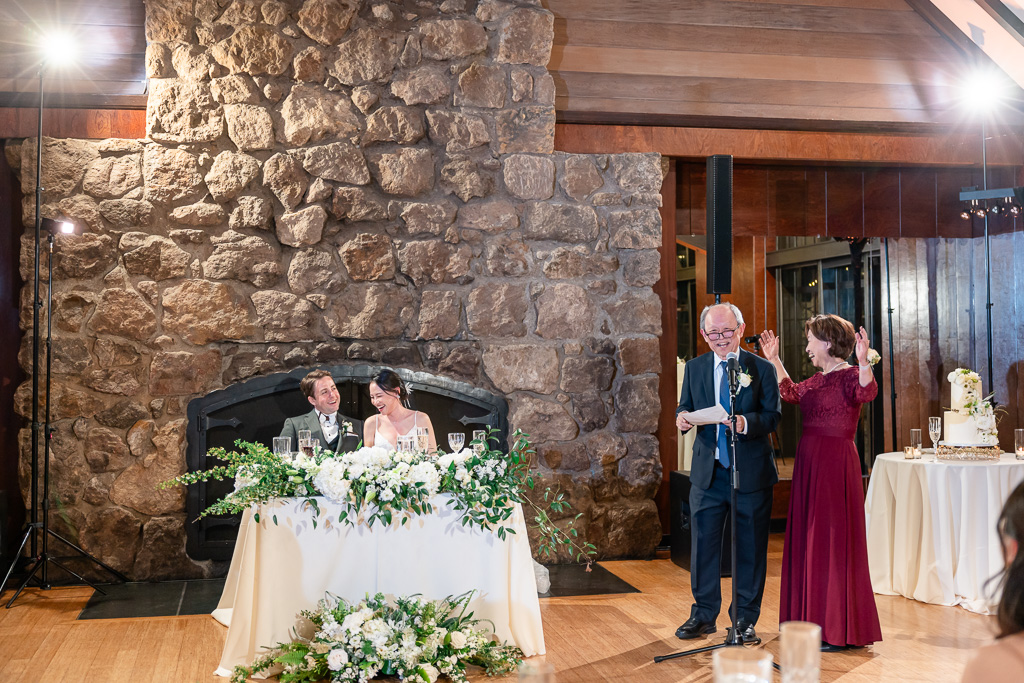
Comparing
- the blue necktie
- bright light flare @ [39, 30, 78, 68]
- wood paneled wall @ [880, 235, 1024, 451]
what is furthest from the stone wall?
wood paneled wall @ [880, 235, 1024, 451]

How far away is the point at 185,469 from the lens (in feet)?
17.9

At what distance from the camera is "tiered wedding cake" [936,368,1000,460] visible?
506cm

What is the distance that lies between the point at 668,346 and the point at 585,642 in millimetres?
2678

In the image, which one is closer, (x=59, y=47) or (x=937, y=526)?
(x=937, y=526)

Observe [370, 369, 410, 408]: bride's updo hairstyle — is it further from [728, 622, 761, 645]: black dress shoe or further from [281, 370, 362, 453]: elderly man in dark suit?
[728, 622, 761, 645]: black dress shoe

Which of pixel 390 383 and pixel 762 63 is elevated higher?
pixel 762 63

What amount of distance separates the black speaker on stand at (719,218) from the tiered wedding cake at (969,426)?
206 centimetres

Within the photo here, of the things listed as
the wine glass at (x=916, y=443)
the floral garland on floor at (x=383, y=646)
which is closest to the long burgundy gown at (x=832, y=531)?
the wine glass at (x=916, y=443)

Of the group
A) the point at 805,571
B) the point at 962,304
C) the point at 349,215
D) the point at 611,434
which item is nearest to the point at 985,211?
the point at 962,304

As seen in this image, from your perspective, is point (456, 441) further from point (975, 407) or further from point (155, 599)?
point (975, 407)

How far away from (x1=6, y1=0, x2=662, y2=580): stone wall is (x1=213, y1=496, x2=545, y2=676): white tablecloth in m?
1.97

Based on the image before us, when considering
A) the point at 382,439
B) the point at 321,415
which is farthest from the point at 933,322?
the point at 321,415

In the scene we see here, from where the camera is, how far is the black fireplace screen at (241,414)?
5.46 m

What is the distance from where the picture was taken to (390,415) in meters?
5.06
